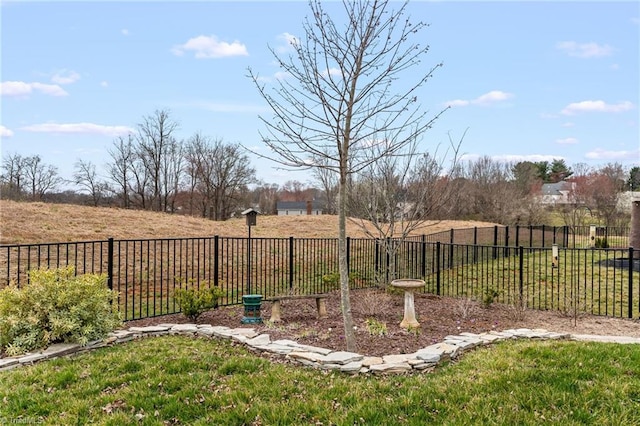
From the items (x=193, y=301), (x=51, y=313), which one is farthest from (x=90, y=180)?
(x=51, y=313)

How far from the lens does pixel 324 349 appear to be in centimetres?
404

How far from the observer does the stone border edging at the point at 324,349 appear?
364cm

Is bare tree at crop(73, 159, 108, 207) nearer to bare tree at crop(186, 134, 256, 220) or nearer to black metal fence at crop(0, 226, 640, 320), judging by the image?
bare tree at crop(186, 134, 256, 220)

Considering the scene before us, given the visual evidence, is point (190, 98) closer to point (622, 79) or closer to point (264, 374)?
point (264, 374)

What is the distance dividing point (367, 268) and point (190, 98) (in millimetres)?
6456

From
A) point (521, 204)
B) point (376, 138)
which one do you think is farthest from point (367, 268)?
point (521, 204)

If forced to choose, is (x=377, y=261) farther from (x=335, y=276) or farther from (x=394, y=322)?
(x=394, y=322)

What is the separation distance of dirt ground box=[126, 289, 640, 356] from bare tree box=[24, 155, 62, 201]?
31110 millimetres

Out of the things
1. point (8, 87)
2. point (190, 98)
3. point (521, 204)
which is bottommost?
point (521, 204)

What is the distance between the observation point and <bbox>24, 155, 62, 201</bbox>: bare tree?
98.9ft

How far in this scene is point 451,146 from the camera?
738cm

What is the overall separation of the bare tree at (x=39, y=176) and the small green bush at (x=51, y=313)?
102 feet

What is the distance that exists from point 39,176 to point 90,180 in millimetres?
3527

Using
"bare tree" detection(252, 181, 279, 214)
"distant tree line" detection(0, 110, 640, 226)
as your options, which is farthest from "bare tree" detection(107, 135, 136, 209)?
"bare tree" detection(252, 181, 279, 214)
